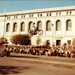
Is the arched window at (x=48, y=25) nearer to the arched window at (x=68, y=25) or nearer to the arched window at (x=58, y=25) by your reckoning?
the arched window at (x=58, y=25)

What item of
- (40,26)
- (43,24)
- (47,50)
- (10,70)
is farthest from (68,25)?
(10,70)

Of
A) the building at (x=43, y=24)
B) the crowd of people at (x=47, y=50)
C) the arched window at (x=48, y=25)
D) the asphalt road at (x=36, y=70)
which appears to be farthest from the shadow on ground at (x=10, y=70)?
the arched window at (x=48, y=25)

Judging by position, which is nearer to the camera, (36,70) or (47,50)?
(36,70)

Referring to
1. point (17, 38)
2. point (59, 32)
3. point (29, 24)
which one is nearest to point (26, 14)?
point (29, 24)

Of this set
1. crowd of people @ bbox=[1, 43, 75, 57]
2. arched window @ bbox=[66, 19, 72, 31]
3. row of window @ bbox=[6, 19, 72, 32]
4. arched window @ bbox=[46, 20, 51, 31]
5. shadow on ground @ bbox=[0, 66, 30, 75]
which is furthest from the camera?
arched window @ bbox=[46, 20, 51, 31]

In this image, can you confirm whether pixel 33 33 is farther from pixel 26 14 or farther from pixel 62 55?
pixel 62 55

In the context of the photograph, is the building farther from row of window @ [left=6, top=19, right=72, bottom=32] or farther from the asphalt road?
the asphalt road

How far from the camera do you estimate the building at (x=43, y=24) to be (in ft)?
150

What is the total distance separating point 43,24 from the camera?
161 feet

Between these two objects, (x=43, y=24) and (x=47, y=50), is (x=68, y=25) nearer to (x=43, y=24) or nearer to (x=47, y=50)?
(x=43, y=24)

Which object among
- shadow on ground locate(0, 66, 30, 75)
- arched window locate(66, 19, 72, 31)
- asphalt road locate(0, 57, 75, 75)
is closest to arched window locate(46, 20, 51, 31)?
arched window locate(66, 19, 72, 31)

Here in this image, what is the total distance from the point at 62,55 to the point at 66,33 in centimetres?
1531

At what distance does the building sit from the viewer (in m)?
45.8

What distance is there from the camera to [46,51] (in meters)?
33.2
